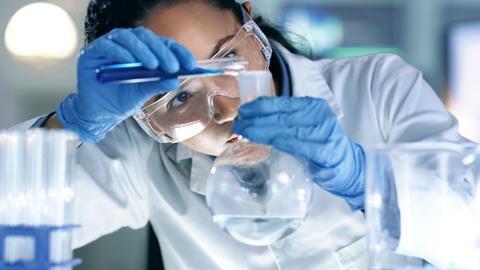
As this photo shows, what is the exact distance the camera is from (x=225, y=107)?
1922mm

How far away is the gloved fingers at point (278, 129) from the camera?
1.56m

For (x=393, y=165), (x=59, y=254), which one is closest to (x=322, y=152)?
(x=393, y=165)

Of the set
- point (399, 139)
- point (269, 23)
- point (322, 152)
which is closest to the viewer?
point (322, 152)

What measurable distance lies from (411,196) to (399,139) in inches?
28.6

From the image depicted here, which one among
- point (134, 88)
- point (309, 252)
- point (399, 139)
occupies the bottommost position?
point (309, 252)

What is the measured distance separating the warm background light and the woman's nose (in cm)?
348

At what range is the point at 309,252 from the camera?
229 cm

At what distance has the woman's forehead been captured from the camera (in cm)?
192

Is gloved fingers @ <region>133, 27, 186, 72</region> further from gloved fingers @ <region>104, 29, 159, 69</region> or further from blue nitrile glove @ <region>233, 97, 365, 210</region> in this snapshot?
blue nitrile glove @ <region>233, 97, 365, 210</region>

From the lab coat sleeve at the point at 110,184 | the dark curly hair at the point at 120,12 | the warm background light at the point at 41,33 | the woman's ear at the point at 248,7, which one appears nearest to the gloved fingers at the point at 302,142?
the dark curly hair at the point at 120,12

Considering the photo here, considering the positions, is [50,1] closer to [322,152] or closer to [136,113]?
[136,113]

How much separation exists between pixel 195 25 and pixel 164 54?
0.36 meters

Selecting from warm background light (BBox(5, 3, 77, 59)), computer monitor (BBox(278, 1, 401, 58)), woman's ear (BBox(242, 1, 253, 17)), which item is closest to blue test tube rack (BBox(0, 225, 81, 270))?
woman's ear (BBox(242, 1, 253, 17))

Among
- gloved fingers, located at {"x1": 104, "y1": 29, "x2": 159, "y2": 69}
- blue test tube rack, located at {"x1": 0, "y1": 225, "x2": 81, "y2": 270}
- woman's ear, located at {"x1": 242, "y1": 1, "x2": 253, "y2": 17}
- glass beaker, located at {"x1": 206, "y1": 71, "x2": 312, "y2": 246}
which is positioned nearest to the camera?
blue test tube rack, located at {"x1": 0, "y1": 225, "x2": 81, "y2": 270}
